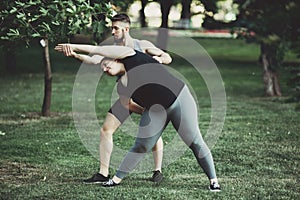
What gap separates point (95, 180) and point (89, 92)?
33.3ft

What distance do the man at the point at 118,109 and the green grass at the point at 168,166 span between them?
0.70 feet

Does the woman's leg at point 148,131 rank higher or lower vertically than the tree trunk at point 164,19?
higher

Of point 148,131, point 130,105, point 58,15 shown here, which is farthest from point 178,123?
point 58,15

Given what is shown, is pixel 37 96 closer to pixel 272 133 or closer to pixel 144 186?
pixel 272 133

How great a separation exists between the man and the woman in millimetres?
199

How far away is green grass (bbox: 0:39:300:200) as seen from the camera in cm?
661

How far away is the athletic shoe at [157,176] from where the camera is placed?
281 inches

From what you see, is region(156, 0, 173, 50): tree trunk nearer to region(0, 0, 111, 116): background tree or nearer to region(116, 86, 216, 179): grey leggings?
region(0, 0, 111, 116): background tree

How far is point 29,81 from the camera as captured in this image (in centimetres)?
1983

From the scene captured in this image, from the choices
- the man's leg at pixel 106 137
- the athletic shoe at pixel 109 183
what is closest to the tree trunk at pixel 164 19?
the man's leg at pixel 106 137

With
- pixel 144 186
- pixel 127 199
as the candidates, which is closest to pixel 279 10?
pixel 127 199

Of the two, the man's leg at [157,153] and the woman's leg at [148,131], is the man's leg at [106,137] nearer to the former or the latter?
the woman's leg at [148,131]

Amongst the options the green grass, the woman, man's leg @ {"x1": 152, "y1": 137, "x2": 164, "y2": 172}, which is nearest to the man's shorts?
the woman

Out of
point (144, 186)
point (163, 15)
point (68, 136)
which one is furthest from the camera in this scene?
point (163, 15)
